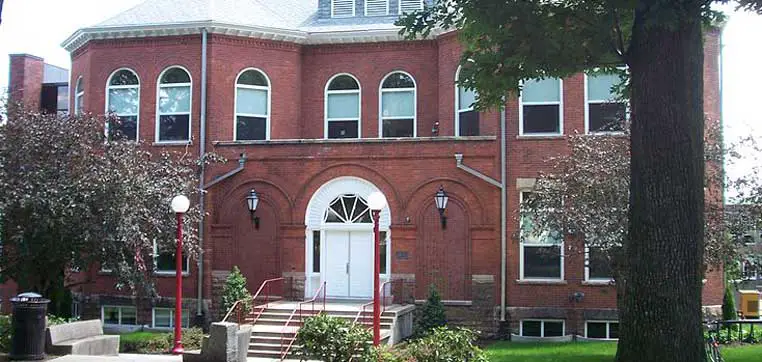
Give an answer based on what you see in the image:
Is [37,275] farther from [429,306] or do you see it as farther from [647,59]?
[647,59]

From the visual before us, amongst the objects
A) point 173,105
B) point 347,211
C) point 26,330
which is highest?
point 173,105

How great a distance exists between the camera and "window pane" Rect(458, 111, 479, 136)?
22577 mm

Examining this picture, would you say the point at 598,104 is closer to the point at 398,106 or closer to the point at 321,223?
the point at 398,106

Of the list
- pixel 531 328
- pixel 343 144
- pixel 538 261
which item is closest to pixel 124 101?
pixel 343 144

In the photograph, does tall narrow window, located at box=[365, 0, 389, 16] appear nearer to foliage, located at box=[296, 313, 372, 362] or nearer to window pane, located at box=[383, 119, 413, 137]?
window pane, located at box=[383, 119, 413, 137]

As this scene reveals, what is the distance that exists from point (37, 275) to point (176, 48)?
316 inches

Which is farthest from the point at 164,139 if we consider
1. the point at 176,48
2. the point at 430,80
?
the point at 430,80

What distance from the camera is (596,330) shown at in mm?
20859

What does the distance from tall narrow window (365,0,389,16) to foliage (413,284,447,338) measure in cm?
1014

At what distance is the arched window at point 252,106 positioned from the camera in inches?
947

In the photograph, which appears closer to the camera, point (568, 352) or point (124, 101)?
point (568, 352)

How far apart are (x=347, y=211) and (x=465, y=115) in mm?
4340

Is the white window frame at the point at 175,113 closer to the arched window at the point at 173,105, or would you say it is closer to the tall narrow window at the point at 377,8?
the arched window at the point at 173,105

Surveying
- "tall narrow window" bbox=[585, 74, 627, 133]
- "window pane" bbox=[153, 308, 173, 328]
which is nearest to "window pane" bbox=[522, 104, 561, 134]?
"tall narrow window" bbox=[585, 74, 627, 133]
